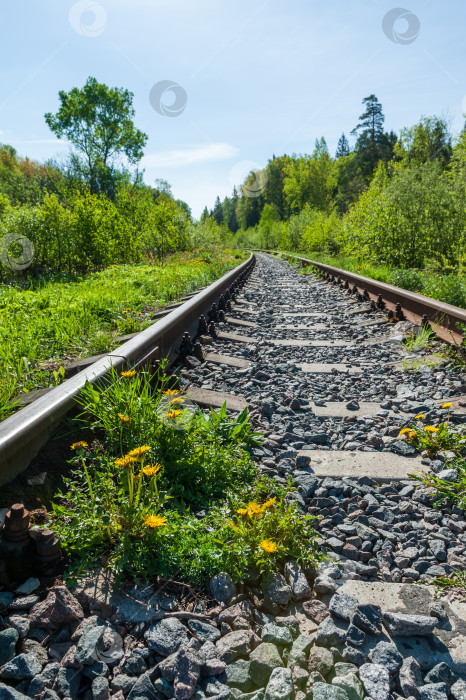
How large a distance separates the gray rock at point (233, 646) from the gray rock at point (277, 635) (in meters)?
0.05

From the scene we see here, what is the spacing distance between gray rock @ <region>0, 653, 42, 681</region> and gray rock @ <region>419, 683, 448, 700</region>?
102 cm

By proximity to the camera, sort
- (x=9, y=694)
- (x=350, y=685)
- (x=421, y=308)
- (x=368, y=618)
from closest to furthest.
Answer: (x=9, y=694) → (x=350, y=685) → (x=368, y=618) → (x=421, y=308)

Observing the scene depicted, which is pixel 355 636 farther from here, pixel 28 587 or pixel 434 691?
pixel 28 587

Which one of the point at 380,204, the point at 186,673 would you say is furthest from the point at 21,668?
the point at 380,204

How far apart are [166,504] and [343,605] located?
2.76 ft

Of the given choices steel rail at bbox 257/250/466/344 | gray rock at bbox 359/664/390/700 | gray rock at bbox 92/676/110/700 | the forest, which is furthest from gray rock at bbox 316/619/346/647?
the forest

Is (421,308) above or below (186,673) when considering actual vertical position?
above

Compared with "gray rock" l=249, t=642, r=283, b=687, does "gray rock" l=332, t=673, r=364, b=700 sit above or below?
below

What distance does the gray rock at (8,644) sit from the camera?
118cm

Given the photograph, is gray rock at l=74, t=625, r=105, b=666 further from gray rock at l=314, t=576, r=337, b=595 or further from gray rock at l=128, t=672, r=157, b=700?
gray rock at l=314, t=576, r=337, b=595

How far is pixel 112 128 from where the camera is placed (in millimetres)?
39031

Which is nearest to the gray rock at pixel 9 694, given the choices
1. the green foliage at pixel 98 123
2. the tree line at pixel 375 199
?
the tree line at pixel 375 199

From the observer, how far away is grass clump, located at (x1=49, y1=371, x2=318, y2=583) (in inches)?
62.4

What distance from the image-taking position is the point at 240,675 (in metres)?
1.20
